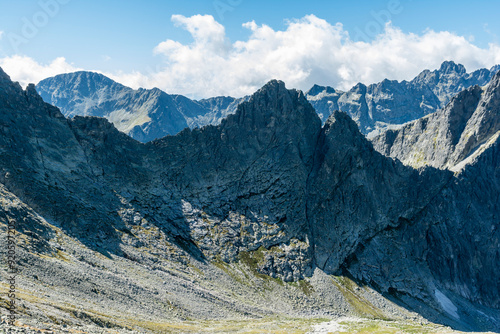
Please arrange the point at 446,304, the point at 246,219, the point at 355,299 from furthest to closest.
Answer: the point at 446,304 → the point at 246,219 → the point at 355,299

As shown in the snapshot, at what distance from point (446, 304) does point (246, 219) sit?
8650cm

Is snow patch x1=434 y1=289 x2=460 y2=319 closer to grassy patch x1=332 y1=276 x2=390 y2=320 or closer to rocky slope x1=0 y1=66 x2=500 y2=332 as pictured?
rocky slope x1=0 y1=66 x2=500 y2=332

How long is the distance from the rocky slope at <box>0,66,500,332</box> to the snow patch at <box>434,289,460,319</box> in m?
0.83

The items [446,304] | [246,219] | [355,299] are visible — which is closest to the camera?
[355,299]

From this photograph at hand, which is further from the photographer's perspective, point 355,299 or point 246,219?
point 246,219

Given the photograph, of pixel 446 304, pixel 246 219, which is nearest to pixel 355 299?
pixel 446 304

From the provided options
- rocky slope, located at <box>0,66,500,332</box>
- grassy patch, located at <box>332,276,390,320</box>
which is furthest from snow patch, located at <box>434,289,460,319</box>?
grassy patch, located at <box>332,276,390,320</box>

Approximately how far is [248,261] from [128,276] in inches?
1851

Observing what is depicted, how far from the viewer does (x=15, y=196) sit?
95938 mm

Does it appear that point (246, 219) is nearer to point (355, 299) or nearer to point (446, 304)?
point (355, 299)

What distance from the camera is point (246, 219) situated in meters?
139

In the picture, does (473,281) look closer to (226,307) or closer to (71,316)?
(226,307)

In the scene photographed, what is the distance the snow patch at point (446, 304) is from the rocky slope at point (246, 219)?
0.83 m

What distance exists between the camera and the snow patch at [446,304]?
136 metres
